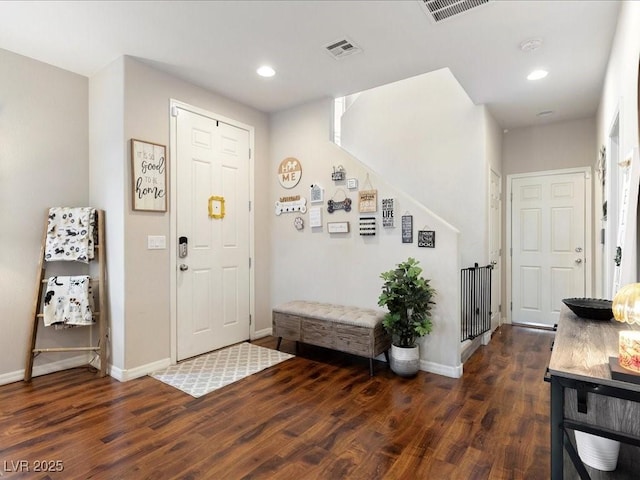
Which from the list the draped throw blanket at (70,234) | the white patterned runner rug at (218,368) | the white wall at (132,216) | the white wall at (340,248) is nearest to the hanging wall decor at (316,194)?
the white wall at (340,248)

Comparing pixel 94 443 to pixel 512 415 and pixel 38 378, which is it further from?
pixel 512 415

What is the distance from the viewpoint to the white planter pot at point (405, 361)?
9.91 feet

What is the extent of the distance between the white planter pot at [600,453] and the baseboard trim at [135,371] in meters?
3.11

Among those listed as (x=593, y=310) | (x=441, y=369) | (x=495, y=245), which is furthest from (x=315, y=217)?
(x=593, y=310)

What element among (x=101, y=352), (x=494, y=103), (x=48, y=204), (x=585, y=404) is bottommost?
(x=101, y=352)

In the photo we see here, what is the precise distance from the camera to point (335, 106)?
408 cm

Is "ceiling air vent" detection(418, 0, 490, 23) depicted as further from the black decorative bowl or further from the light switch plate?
the light switch plate

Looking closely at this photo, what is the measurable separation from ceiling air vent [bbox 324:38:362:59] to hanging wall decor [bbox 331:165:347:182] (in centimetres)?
111

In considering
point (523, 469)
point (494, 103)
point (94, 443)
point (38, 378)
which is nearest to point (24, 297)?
point (38, 378)

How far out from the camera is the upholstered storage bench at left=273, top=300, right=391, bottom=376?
3113mm

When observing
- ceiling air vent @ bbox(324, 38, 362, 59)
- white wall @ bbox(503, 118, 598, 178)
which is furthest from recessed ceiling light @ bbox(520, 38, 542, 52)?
white wall @ bbox(503, 118, 598, 178)

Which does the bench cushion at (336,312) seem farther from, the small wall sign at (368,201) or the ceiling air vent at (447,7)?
the ceiling air vent at (447,7)

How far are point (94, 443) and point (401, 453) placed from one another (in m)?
1.80

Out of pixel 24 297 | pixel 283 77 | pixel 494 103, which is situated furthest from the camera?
pixel 494 103
